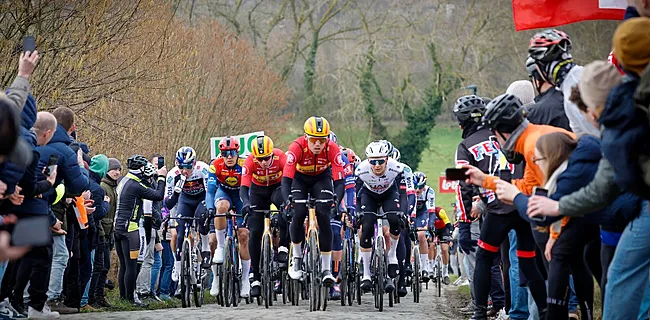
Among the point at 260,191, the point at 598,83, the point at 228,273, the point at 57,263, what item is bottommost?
the point at 57,263

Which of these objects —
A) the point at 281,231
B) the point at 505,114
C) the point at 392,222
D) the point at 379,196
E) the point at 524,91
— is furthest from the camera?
the point at 281,231

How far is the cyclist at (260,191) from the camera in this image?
15094 millimetres

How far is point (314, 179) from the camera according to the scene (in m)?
14.9

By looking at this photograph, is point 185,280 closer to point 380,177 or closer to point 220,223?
point 220,223

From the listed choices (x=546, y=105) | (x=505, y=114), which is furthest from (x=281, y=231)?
(x=505, y=114)

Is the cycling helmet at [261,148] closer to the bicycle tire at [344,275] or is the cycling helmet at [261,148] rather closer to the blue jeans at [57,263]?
the bicycle tire at [344,275]

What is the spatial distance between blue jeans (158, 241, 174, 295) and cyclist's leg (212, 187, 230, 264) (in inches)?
92.8

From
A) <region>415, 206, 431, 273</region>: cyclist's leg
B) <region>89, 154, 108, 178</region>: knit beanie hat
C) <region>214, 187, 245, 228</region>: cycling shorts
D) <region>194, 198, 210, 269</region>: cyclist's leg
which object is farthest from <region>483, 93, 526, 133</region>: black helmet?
<region>415, 206, 431, 273</region>: cyclist's leg

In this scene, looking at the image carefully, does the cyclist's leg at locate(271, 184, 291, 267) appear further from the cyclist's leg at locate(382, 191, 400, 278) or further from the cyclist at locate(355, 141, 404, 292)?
the cyclist's leg at locate(382, 191, 400, 278)

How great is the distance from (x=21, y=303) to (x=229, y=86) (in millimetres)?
26374

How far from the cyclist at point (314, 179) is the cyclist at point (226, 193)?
1257mm

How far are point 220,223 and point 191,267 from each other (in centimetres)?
76

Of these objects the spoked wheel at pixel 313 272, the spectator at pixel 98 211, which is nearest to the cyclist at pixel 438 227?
the spoked wheel at pixel 313 272

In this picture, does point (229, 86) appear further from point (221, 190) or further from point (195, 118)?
point (221, 190)
